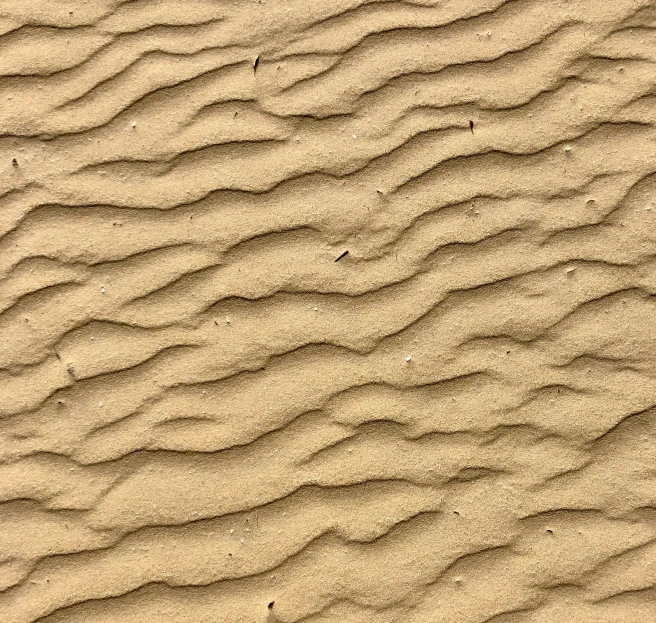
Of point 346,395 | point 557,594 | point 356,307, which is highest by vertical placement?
point 356,307

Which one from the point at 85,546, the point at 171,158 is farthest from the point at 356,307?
the point at 85,546

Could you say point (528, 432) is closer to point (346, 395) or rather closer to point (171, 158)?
point (346, 395)

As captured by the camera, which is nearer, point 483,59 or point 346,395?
point 346,395

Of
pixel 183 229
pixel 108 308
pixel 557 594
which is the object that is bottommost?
pixel 557 594

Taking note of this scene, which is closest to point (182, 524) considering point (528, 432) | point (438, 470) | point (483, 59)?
point (438, 470)

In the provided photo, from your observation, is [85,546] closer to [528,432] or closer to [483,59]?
[528,432]

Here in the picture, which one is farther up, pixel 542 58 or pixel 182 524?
pixel 542 58
